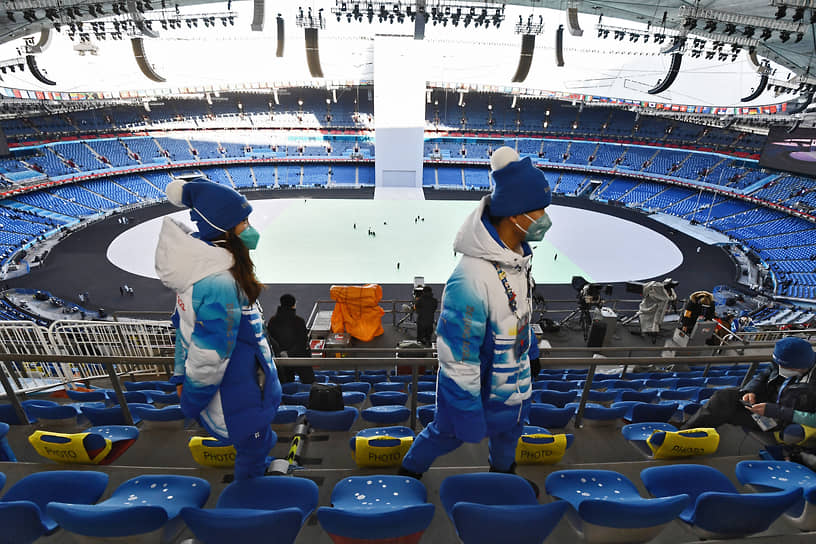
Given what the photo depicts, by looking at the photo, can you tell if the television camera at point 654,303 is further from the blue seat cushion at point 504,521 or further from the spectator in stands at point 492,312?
the blue seat cushion at point 504,521

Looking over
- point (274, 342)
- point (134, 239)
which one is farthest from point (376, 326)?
point (134, 239)

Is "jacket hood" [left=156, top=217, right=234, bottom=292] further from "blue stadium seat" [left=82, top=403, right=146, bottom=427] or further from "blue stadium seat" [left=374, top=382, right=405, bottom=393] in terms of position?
"blue stadium seat" [left=374, top=382, right=405, bottom=393]

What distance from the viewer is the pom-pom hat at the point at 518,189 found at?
199 centimetres

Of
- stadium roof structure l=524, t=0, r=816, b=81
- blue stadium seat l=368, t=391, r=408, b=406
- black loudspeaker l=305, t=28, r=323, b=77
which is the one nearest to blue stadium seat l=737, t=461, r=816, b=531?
blue stadium seat l=368, t=391, r=408, b=406

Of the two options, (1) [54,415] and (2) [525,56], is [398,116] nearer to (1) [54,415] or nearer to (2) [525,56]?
(2) [525,56]

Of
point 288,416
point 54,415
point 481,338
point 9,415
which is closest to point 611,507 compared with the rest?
point 481,338

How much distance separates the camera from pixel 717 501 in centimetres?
181

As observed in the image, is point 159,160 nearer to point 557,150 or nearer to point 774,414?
point 557,150

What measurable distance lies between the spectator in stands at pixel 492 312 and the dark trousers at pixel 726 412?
1853 millimetres

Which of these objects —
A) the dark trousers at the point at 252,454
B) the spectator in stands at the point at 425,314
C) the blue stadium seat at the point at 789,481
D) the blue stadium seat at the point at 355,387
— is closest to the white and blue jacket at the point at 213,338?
the dark trousers at the point at 252,454

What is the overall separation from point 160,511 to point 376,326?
23.4 feet

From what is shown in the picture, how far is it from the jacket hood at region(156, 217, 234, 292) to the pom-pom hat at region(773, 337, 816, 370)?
3.30 metres

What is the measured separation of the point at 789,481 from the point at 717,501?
33.0 inches

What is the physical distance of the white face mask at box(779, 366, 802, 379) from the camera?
99.7 inches
